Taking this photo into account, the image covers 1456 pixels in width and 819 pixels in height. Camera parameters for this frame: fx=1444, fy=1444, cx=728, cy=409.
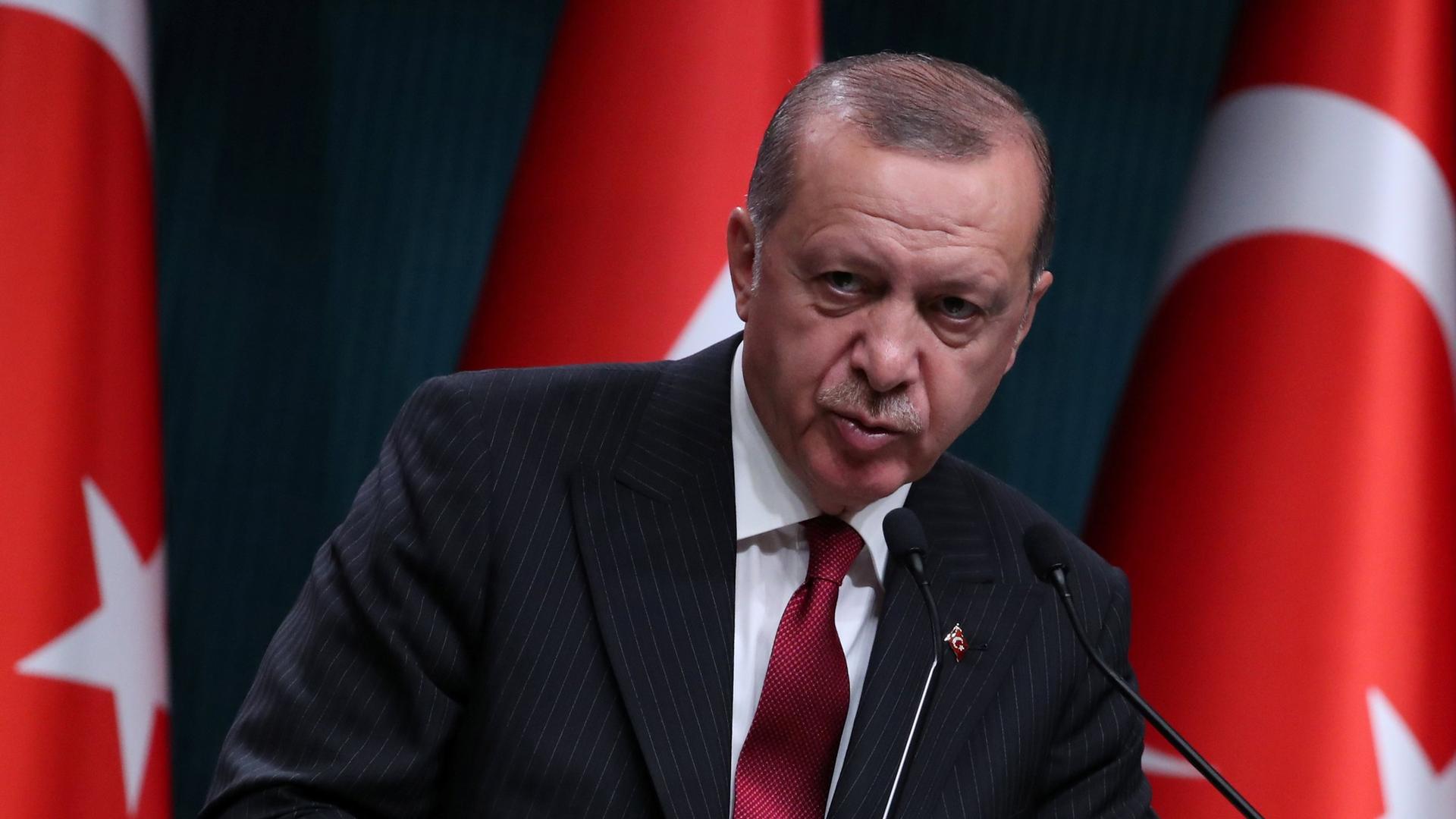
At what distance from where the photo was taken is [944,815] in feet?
4.50

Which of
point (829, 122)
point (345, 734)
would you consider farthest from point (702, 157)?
point (345, 734)

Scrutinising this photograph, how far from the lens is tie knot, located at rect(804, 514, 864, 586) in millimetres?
1430

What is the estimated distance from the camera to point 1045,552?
1.29 metres

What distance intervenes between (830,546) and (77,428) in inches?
43.8

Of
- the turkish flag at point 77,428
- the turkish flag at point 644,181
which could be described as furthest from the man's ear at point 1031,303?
the turkish flag at point 77,428

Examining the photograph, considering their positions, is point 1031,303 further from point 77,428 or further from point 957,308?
point 77,428

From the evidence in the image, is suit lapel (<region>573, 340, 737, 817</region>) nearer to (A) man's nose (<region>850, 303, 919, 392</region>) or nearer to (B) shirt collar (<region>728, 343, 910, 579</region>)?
(B) shirt collar (<region>728, 343, 910, 579</region>)

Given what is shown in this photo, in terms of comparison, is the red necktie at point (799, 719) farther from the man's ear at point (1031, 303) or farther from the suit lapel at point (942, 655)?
the man's ear at point (1031, 303)

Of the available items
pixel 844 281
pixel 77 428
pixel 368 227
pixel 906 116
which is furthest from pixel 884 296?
pixel 368 227

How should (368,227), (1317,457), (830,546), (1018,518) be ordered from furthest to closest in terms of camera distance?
1. (368,227)
2. (1317,457)
3. (1018,518)
4. (830,546)

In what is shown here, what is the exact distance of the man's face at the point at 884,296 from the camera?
1.30m

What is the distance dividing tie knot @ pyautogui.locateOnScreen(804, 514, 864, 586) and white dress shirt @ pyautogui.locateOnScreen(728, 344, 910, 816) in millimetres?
11

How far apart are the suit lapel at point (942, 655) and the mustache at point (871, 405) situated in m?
0.19

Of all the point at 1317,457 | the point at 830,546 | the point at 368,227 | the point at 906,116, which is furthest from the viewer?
the point at 368,227
